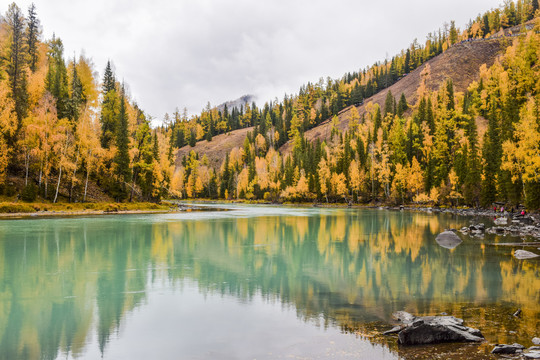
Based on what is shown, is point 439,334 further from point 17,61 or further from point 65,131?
point 17,61

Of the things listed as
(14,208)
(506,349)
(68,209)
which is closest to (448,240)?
(506,349)

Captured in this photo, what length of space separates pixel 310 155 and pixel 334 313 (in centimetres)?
11352

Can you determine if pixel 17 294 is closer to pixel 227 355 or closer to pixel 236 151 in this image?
pixel 227 355

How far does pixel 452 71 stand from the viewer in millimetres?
165500

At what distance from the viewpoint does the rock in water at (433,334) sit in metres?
8.54

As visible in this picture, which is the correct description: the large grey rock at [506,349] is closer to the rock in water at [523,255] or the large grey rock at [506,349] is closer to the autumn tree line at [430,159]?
the rock in water at [523,255]

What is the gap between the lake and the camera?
8648 millimetres

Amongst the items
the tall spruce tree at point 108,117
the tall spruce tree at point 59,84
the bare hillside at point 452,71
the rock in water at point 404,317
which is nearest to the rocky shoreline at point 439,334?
the rock in water at point 404,317

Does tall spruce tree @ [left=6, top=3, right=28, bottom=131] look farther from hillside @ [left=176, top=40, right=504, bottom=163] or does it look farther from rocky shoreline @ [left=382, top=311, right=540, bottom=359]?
hillside @ [left=176, top=40, right=504, bottom=163]

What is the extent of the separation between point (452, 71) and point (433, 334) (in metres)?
184

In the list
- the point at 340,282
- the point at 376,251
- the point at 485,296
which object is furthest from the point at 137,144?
the point at 485,296

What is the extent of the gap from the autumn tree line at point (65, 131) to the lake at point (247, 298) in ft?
101

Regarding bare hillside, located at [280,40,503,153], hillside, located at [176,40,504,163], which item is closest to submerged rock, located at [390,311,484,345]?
bare hillside, located at [280,40,503,153]

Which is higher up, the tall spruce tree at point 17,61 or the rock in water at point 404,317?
the tall spruce tree at point 17,61
